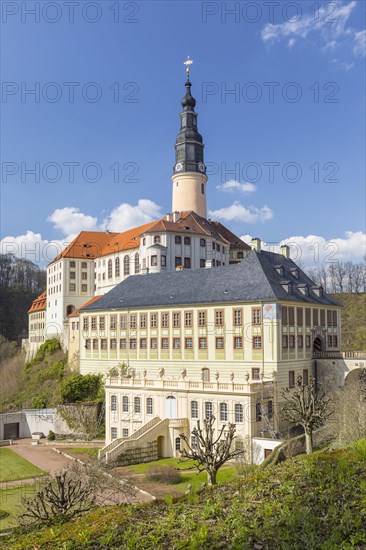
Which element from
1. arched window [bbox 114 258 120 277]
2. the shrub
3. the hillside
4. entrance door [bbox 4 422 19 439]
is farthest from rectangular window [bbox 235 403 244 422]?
arched window [bbox 114 258 120 277]

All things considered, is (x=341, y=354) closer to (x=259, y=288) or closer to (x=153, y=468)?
(x=259, y=288)

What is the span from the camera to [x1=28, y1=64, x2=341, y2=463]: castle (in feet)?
124

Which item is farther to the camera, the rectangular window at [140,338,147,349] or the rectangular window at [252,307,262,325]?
the rectangular window at [140,338,147,349]

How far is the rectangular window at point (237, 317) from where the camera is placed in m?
42.7

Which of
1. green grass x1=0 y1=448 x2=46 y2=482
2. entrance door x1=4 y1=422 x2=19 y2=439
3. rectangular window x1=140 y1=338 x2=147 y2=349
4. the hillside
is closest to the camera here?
green grass x1=0 y1=448 x2=46 y2=482

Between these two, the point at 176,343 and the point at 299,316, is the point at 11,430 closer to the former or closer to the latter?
the point at 176,343

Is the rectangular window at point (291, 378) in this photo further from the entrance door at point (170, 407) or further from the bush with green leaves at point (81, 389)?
the bush with green leaves at point (81, 389)

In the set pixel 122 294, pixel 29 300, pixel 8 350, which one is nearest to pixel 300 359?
pixel 122 294

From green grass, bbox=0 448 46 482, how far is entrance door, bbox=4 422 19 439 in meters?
6.90

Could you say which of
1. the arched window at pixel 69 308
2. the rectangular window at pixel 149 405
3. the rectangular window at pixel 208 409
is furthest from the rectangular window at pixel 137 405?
the arched window at pixel 69 308

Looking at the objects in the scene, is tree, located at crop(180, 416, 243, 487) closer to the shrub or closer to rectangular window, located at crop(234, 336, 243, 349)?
the shrub

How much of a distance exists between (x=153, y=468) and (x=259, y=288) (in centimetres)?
1626

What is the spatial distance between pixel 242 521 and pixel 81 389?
4291 cm

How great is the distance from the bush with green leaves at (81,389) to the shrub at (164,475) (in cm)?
1834
